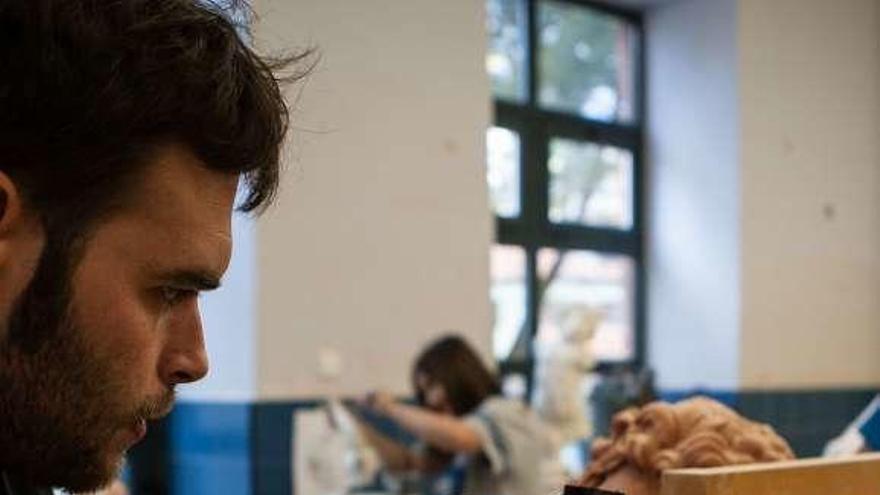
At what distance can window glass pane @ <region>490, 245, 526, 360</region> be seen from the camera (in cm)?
416

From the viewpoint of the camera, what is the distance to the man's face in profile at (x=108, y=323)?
69 cm

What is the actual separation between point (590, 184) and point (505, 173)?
65 cm

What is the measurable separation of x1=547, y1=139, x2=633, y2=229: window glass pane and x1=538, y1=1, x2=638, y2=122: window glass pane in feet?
0.53

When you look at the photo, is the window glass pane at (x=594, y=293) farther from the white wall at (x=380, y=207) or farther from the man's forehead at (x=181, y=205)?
the man's forehead at (x=181, y=205)

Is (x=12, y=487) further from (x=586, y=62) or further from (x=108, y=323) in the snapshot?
(x=586, y=62)

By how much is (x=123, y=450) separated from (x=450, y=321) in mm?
2857

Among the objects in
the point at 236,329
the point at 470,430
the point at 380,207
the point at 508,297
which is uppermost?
the point at 380,207

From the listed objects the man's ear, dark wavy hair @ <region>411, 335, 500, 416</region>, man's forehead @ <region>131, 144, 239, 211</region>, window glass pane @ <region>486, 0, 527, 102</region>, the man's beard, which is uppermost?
window glass pane @ <region>486, 0, 527, 102</region>

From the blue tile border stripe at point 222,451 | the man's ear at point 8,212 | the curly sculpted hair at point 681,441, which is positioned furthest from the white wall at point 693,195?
the man's ear at point 8,212

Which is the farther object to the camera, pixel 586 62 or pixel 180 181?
pixel 586 62

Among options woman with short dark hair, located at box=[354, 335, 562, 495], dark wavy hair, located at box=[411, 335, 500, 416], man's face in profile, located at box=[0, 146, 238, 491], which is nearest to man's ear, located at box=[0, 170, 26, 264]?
man's face in profile, located at box=[0, 146, 238, 491]

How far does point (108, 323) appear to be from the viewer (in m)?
0.73

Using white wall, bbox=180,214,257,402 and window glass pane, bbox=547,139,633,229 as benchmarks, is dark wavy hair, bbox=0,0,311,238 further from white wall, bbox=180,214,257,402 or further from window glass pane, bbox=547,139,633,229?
window glass pane, bbox=547,139,633,229

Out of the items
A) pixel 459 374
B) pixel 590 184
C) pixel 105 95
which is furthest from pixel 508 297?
pixel 105 95
